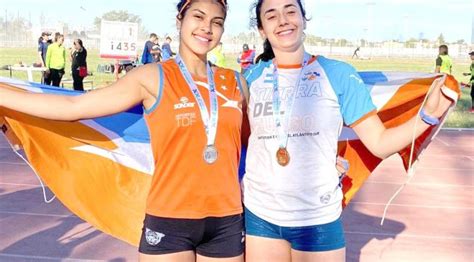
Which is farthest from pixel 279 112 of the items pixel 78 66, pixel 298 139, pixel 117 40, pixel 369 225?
pixel 117 40

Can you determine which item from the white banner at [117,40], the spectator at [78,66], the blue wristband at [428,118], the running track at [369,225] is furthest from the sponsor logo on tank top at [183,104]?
the white banner at [117,40]

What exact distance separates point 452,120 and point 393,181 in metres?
7.64

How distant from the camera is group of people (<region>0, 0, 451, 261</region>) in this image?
2770 millimetres

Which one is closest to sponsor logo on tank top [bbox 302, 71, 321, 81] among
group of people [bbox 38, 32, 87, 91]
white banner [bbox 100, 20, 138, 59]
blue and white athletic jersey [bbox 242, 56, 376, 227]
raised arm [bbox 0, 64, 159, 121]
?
blue and white athletic jersey [bbox 242, 56, 376, 227]

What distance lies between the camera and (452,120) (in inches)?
642

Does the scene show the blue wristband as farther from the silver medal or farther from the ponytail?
the silver medal

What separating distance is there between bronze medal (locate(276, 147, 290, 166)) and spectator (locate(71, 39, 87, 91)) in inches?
673

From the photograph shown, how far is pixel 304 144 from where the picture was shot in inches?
113

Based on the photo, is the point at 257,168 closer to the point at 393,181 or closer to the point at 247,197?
Result: the point at 247,197

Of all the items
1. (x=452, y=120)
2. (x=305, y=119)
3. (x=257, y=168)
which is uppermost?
(x=305, y=119)

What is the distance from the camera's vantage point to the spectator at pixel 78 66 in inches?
761

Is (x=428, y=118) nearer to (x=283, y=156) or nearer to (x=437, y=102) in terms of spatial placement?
(x=437, y=102)

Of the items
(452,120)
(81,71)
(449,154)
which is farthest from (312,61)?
(81,71)

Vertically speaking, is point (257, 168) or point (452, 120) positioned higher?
point (257, 168)
